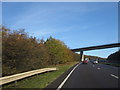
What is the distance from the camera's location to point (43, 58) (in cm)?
2881

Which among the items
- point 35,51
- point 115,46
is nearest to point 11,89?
point 35,51

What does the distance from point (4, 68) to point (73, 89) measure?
10.2 metres

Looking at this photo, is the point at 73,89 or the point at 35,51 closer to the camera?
the point at 73,89

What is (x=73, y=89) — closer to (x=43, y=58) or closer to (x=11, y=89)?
(x=11, y=89)

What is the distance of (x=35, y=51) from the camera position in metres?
24.2

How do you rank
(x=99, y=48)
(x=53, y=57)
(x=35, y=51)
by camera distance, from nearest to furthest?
1. (x=35, y=51)
2. (x=53, y=57)
3. (x=99, y=48)

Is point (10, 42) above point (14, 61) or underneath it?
above

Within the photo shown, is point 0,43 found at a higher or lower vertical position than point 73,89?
higher

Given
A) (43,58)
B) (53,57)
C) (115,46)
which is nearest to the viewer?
(43,58)

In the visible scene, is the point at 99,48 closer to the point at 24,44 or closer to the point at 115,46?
the point at 115,46

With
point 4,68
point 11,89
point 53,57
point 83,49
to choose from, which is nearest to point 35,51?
point 4,68

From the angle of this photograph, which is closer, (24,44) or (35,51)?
(24,44)

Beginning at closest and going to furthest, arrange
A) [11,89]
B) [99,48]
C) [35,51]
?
1. [11,89]
2. [35,51]
3. [99,48]

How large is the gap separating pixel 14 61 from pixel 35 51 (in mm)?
4912
